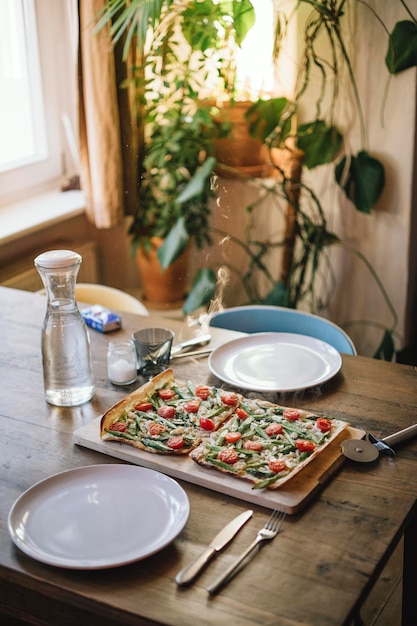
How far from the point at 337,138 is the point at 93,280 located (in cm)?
113

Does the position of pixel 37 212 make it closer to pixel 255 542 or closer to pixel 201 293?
pixel 201 293

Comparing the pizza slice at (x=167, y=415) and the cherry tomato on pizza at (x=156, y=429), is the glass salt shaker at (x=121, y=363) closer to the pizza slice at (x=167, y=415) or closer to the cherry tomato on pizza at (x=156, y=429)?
the pizza slice at (x=167, y=415)

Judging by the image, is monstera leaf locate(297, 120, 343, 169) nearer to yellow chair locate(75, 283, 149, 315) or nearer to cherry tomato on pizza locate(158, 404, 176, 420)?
yellow chair locate(75, 283, 149, 315)

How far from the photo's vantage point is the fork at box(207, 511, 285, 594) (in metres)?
0.90

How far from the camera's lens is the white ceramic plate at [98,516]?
96 centimetres

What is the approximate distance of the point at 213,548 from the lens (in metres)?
0.96

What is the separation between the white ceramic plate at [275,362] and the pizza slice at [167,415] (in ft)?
0.31

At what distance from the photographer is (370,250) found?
2.63 metres

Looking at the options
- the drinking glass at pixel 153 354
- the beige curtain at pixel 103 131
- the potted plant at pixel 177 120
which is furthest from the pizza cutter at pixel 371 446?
the beige curtain at pixel 103 131

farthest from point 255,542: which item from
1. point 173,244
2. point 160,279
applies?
point 160,279

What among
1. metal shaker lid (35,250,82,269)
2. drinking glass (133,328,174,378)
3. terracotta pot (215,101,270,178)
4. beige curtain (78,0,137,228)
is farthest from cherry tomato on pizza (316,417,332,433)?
terracotta pot (215,101,270,178)

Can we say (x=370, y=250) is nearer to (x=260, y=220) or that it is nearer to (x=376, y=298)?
(x=376, y=298)

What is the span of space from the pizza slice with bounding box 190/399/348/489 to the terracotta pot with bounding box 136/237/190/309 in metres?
A: 1.73

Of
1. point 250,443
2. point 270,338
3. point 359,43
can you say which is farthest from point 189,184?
point 250,443
